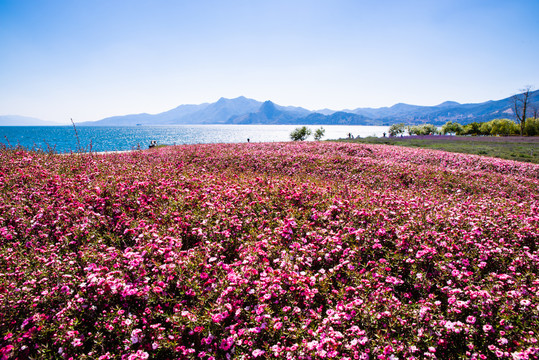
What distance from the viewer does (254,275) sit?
4.14 metres

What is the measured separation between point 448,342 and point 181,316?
11.9 ft

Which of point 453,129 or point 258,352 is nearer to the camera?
point 258,352

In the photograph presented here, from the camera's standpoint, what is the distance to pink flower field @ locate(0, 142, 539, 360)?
3.25m

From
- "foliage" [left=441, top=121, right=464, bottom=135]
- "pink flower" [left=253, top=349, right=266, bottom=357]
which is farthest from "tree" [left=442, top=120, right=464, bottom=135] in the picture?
"pink flower" [left=253, top=349, right=266, bottom=357]

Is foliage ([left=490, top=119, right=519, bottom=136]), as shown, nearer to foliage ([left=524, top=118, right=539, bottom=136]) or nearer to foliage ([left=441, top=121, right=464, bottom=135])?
foliage ([left=524, top=118, right=539, bottom=136])

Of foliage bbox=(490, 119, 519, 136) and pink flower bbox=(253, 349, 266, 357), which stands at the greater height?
foliage bbox=(490, 119, 519, 136)

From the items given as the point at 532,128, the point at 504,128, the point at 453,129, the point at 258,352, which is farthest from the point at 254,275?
the point at 453,129

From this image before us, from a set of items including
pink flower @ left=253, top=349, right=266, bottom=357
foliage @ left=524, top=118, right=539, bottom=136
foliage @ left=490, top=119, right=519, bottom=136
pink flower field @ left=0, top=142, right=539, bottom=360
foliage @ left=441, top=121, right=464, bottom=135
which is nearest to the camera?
pink flower @ left=253, top=349, right=266, bottom=357

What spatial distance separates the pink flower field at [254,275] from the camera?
3.25 m

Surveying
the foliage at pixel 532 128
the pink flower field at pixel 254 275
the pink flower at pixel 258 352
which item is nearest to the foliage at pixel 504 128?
the foliage at pixel 532 128

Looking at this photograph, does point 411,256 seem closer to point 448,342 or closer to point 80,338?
point 448,342

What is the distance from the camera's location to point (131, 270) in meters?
4.23

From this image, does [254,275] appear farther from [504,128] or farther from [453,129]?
[453,129]

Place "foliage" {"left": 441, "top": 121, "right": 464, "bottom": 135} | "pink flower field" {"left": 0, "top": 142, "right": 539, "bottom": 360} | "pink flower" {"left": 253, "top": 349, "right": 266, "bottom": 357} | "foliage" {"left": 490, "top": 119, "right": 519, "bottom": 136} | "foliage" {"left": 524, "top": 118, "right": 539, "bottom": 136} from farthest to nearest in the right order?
"foliage" {"left": 441, "top": 121, "right": 464, "bottom": 135} → "foliage" {"left": 490, "top": 119, "right": 519, "bottom": 136} → "foliage" {"left": 524, "top": 118, "right": 539, "bottom": 136} → "pink flower field" {"left": 0, "top": 142, "right": 539, "bottom": 360} → "pink flower" {"left": 253, "top": 349, "right": 266, "bottom": 357}
